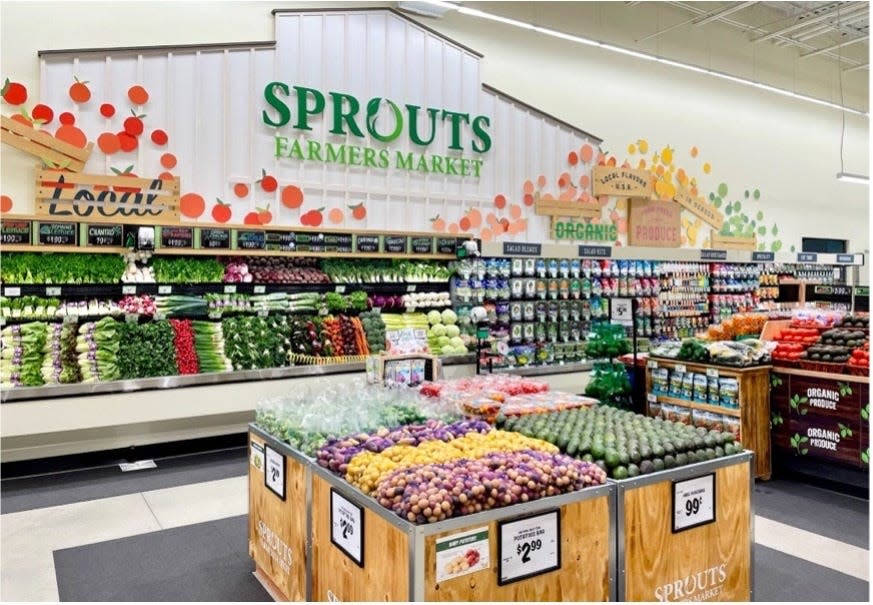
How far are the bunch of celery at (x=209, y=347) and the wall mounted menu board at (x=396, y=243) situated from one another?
210 cm

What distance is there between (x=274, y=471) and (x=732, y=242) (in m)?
10.5

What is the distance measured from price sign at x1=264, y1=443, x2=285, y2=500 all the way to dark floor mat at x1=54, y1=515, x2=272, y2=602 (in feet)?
2.00

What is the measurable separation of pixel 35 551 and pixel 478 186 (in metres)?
6.39

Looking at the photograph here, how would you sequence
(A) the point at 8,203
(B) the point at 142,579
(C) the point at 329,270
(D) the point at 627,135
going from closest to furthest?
(B) the point at 142,579, (A) the point at 8,203, (C) the point at 329,270, (D) the point at 627,135

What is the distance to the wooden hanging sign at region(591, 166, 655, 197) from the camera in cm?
1003

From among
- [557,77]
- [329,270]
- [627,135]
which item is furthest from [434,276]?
[627,135]

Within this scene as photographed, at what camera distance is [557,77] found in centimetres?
984

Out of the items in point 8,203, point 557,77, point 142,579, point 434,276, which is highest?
point 557,77

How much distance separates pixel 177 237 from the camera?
636 centimetres

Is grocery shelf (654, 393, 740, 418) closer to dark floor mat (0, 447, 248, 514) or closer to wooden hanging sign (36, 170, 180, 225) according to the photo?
dark floor mat (0, 447, 248, 514)

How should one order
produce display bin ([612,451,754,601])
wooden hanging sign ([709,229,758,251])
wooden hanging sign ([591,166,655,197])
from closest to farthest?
1. produce display bin ([612,451,754,601])
2. wooden hanging sign ([591,166,655,197])
3. wooden hanging sign ([709,229,758,251])

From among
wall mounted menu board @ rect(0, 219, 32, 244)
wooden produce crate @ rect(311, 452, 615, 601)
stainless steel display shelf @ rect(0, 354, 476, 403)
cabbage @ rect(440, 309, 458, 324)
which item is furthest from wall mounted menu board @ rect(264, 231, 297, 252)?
wooden produce crate @ rect(311, 452, 615, 601)

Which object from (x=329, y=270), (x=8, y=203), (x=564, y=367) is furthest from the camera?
(x=564, y=367)

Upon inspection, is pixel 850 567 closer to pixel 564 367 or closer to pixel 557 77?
pixel 564 367
